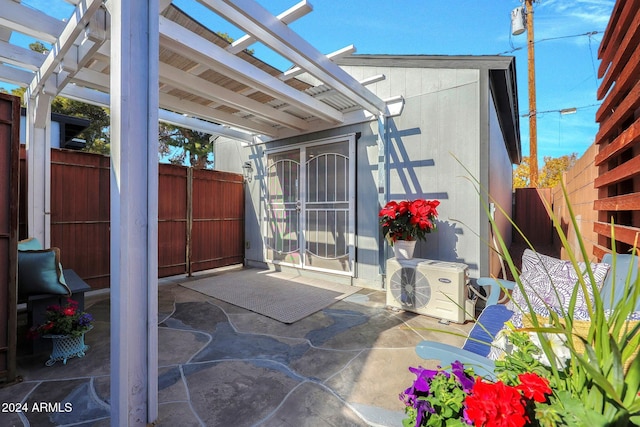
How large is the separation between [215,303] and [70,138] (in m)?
5.97

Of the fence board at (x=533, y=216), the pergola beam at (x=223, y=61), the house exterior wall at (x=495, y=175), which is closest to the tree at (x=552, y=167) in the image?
the fence board at (x=533, y=216)

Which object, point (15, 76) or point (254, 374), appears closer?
point (254, 374)

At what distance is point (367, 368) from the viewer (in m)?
2.28

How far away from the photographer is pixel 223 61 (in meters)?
3.08

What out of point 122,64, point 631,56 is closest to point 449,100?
point 631,56

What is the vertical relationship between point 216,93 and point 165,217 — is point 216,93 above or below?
above

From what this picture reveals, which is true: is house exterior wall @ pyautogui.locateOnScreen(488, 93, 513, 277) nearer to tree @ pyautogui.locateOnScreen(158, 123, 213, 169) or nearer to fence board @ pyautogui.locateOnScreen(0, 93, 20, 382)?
A: fence board @ pyautogui.locateOnScreen(0, 93, 20, 382)

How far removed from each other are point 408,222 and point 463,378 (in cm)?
286

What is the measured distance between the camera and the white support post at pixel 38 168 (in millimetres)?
3514

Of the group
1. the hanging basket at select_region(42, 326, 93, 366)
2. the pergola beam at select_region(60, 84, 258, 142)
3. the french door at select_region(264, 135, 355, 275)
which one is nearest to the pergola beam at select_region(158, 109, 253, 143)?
the pergola beam at select_region(60, 84, 258, 142)

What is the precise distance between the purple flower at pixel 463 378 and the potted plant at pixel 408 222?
268 cm

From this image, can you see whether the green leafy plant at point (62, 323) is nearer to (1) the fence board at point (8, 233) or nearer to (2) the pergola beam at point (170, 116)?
(1) the fence board at point (8, 233)

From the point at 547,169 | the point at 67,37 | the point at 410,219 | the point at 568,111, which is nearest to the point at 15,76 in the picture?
the point at 67,37

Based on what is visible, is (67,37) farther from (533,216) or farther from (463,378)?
(533,216)
